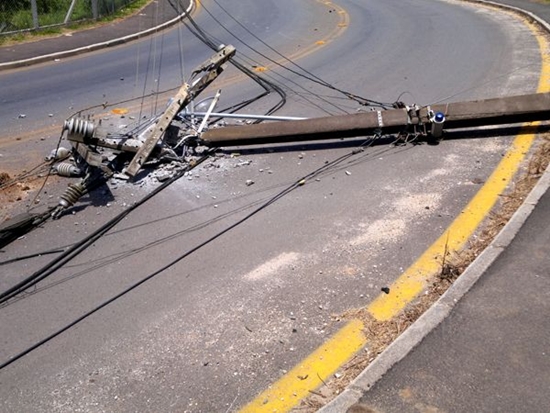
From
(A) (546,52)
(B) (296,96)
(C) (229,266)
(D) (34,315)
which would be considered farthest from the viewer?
(A) (546,52)

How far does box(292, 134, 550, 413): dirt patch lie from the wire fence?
44.2ft

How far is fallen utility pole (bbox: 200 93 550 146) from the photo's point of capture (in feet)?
23.3

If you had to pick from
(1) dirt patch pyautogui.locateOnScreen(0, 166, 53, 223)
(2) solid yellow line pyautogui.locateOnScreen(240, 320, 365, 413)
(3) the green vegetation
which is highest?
(3) the green vegetation

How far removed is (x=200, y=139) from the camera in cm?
736

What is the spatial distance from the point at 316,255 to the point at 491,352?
68.6 inches

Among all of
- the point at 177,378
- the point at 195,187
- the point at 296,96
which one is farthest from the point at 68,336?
the point at 296,96

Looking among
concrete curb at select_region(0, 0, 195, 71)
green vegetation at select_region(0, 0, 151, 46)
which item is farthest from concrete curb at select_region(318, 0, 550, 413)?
green vegetation at select_region(0, 0, 151, 46)

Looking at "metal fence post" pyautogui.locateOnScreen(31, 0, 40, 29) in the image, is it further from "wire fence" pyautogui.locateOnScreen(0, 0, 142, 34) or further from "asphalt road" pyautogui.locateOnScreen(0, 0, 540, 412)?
"asphalt road" pyautogui.locateOnScreen(0, 0, 540, 412)

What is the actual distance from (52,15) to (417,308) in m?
15.8

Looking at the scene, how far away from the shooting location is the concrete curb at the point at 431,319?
339cm

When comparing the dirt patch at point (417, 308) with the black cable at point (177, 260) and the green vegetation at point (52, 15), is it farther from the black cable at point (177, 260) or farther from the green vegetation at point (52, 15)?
the green vegetation at point (52, 15)

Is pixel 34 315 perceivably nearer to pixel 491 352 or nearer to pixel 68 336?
pixel 68 336

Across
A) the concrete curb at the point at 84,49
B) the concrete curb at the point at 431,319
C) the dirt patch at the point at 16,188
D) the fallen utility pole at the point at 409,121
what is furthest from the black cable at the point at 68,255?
the concrete curb at the point at 84,49

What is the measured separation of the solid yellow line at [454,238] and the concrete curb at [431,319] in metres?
0.29
